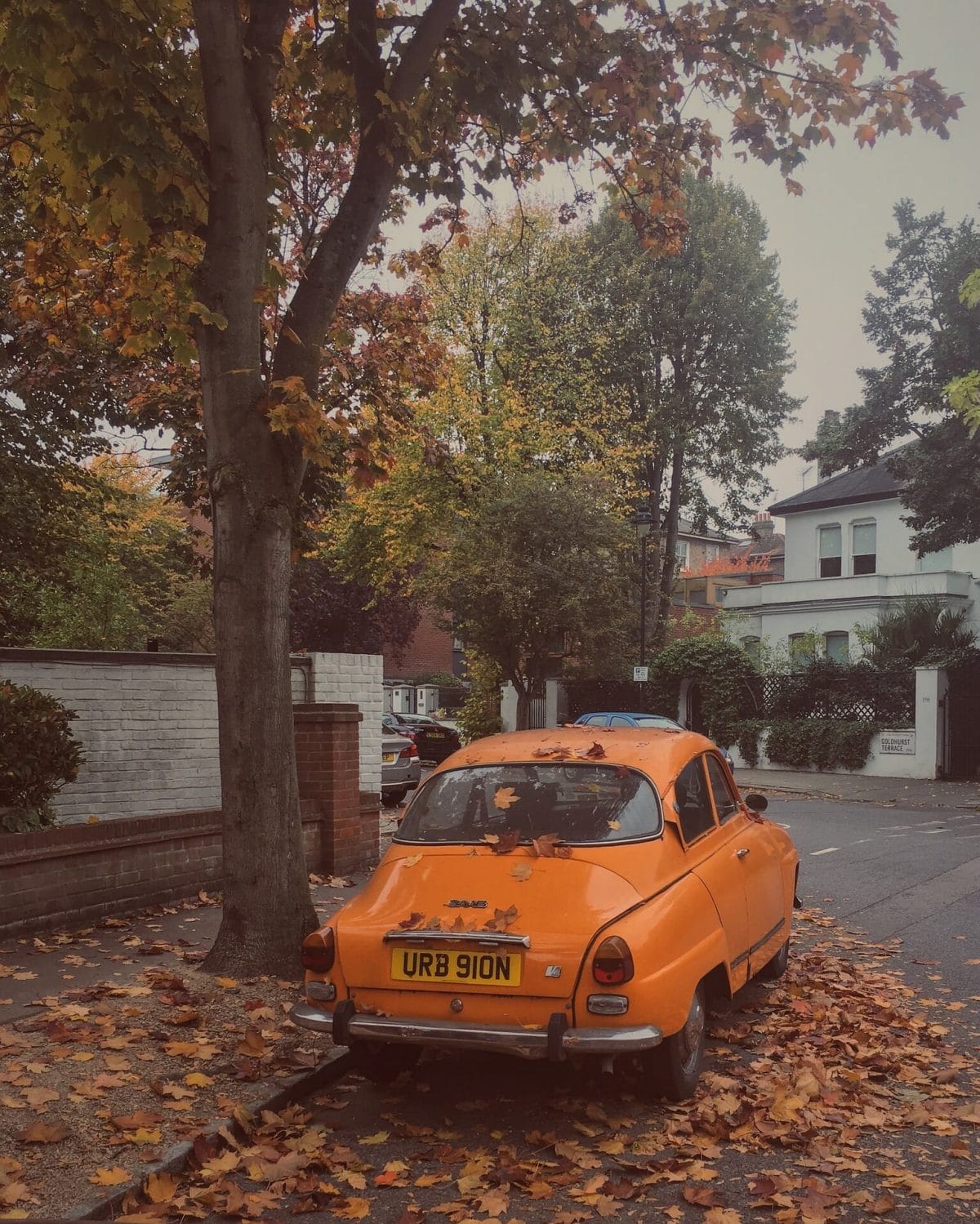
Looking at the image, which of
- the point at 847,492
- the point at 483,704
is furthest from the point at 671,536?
the point at 483,704

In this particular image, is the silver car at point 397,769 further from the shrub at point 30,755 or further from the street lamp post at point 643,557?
the shrub at point 30,755

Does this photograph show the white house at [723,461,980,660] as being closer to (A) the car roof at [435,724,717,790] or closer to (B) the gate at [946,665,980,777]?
(B) the gate at [946,665,980,777]

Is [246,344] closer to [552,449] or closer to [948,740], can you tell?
[948,740]

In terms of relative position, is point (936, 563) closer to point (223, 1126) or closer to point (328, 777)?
point (328, 777)

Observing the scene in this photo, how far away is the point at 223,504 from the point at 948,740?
2296 cm

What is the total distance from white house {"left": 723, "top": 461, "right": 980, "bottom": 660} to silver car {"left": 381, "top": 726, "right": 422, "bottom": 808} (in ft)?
61.7

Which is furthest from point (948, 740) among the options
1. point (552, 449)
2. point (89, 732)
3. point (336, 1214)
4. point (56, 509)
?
point (336, 1214)

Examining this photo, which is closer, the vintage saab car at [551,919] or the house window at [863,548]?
the vintage saab car at [551,919]

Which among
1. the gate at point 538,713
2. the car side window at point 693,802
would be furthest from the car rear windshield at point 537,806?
the gate at point 538,713

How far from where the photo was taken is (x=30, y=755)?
8289mm

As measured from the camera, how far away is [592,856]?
17.5 ft

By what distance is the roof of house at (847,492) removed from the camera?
40.4m

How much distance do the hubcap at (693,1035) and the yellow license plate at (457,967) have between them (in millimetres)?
853

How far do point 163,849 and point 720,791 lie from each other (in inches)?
178
